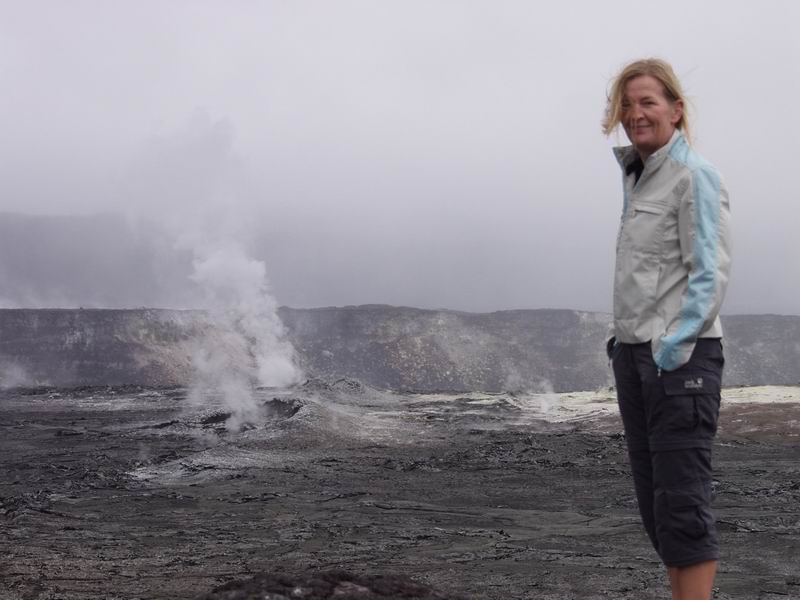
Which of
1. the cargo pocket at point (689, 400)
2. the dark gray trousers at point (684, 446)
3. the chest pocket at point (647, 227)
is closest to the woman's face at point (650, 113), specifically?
the chest pocket at point (647, 227)

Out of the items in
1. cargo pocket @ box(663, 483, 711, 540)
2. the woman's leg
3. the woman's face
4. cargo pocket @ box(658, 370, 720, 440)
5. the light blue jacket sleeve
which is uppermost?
the woman's face

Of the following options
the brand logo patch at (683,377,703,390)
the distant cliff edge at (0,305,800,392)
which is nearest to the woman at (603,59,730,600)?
the brand logo patch at (683,377,703,390)

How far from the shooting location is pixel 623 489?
9.73m

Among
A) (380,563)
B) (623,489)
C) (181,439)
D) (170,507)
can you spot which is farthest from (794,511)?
(181,439)

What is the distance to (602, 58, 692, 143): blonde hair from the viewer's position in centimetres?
296

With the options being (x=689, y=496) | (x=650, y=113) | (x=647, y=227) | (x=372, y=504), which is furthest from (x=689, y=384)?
(x=372, y=504)

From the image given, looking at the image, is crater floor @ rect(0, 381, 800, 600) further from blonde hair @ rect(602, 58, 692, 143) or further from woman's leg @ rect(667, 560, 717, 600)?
blonde hair @ rect(602, 58, 692, 143)

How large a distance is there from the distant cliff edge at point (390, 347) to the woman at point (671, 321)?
38.4 meters

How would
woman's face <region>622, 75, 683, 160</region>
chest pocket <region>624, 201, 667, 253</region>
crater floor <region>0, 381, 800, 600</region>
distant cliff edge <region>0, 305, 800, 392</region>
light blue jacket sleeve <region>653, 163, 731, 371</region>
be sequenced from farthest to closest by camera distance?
1. distant cliff edge <region>0, 305, 800, 392</region>
2. crater floor <region>0, 381, 800, 600</region>
3. woman's face <region>622, 75, 683, 160</region>
4. chest pocket <region>624, 201, 667, 253</region>
5. light blue jacket sleeve <region>653, 163, 731, 371</region>

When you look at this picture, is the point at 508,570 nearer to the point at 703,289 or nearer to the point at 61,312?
the point at 703,289

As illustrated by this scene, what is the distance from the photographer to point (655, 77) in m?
2.96

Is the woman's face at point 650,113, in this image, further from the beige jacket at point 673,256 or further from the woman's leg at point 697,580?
the woman's leg at point 697,580

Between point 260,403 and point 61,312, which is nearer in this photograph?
point 260,403

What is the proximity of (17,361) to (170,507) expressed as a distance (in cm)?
3705
